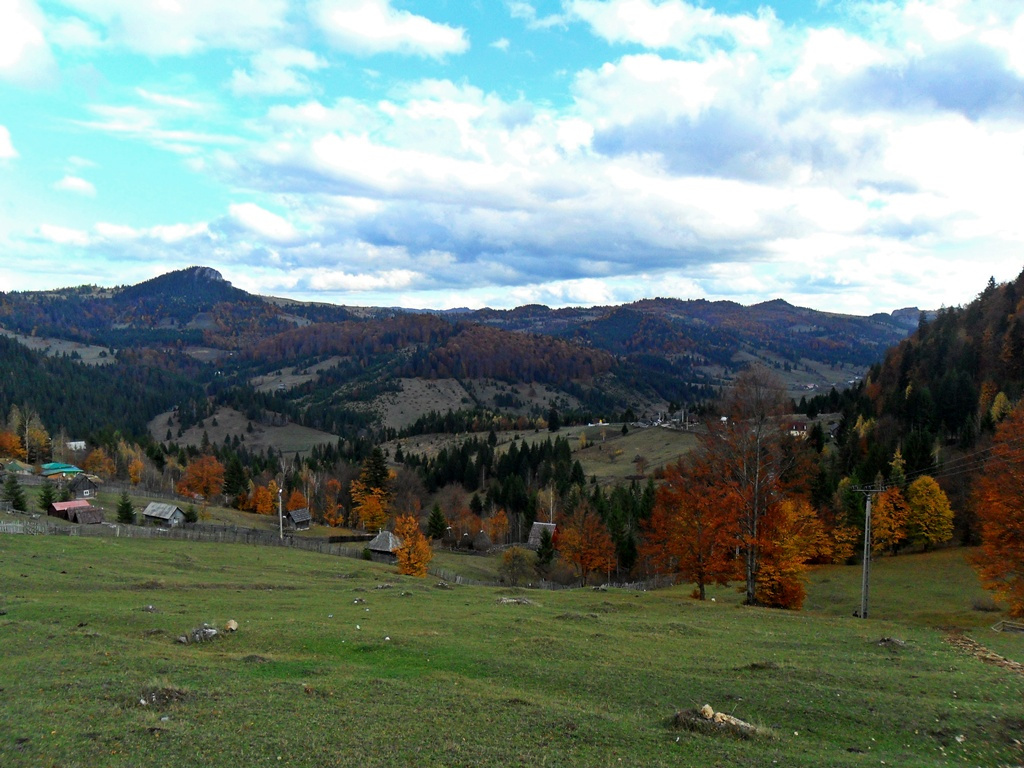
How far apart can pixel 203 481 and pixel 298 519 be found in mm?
26341

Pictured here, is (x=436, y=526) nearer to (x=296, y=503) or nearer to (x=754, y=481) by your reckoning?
(x=296, y=503)

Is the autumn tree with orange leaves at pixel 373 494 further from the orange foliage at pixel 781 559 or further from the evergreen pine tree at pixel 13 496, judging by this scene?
the orange foliage at pixel 781 559

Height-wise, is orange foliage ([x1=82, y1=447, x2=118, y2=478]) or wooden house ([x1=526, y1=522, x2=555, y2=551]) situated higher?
orange foliage ([x1=82, y1=447, x2=118, y2=478])

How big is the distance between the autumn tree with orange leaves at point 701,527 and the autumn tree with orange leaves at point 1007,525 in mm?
13038

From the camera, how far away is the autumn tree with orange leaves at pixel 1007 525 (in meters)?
31.6

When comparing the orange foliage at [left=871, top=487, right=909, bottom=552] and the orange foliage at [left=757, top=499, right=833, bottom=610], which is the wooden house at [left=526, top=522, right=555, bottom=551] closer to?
→ the orange foliage at [left=871, top=487, right=909, bottom=552]

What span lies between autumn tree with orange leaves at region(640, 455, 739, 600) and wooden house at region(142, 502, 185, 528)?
58.3 m

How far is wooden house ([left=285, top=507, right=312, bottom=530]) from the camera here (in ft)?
297

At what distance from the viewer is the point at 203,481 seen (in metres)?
106

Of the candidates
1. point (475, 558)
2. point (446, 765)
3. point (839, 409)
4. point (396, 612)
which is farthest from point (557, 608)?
point (839, 409)

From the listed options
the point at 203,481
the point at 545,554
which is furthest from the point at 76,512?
the point at 545,554

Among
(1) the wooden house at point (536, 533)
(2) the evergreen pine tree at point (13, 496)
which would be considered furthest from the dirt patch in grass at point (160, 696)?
(1) the wooden house at point (536, 533)

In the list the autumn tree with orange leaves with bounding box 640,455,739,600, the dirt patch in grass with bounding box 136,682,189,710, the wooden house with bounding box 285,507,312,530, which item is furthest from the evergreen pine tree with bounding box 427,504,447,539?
the dirt patch in grass with bounding box 136,682,189,710

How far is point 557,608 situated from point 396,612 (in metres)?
9.03
